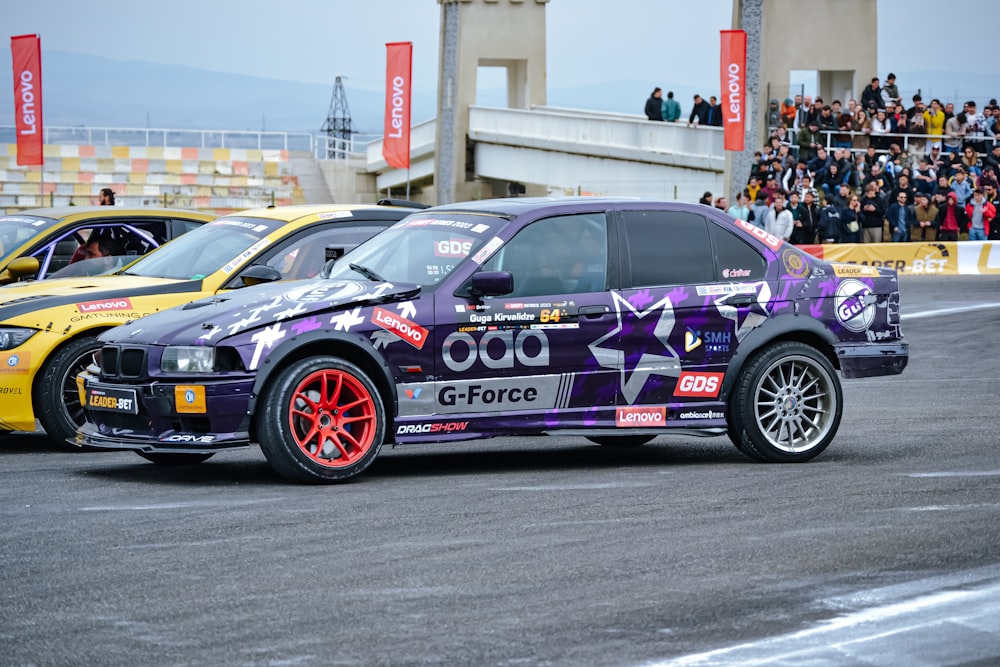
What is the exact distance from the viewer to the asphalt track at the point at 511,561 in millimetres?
5258

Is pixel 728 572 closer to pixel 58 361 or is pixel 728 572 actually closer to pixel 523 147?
pixel 58 361

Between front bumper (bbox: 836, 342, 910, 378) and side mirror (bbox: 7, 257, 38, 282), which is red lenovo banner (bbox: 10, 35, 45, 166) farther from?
front bumper (bbox: 836, 342, 910, 378)

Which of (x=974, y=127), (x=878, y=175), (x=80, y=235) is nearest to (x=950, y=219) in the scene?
(x=878, y=175)

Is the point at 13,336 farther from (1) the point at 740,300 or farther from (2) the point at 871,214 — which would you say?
(2) the point at 871,214

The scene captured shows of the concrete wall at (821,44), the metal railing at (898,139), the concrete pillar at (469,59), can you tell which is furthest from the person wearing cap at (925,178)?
the concrete pillar at (469,59)

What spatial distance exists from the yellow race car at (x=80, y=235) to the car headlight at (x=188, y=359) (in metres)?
3.87

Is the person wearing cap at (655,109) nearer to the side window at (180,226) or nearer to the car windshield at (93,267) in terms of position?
the side window at (180,226)

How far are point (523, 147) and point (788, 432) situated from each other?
3953 centimetres

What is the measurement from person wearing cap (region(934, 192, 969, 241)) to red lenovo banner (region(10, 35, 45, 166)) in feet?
60.2

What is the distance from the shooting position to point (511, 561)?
650cm

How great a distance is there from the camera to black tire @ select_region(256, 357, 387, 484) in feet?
27.4

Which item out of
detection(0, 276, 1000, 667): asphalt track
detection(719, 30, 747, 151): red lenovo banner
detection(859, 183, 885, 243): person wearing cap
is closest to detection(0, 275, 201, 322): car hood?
detection(0, 276, 1000, 667): asphalt track

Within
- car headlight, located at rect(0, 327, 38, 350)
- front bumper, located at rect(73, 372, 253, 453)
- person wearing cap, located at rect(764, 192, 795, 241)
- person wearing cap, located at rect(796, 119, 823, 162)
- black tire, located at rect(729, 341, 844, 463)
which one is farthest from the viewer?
person wearing cap, located at rect(796, 119, 823, 162)

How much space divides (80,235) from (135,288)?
90.0 inches
